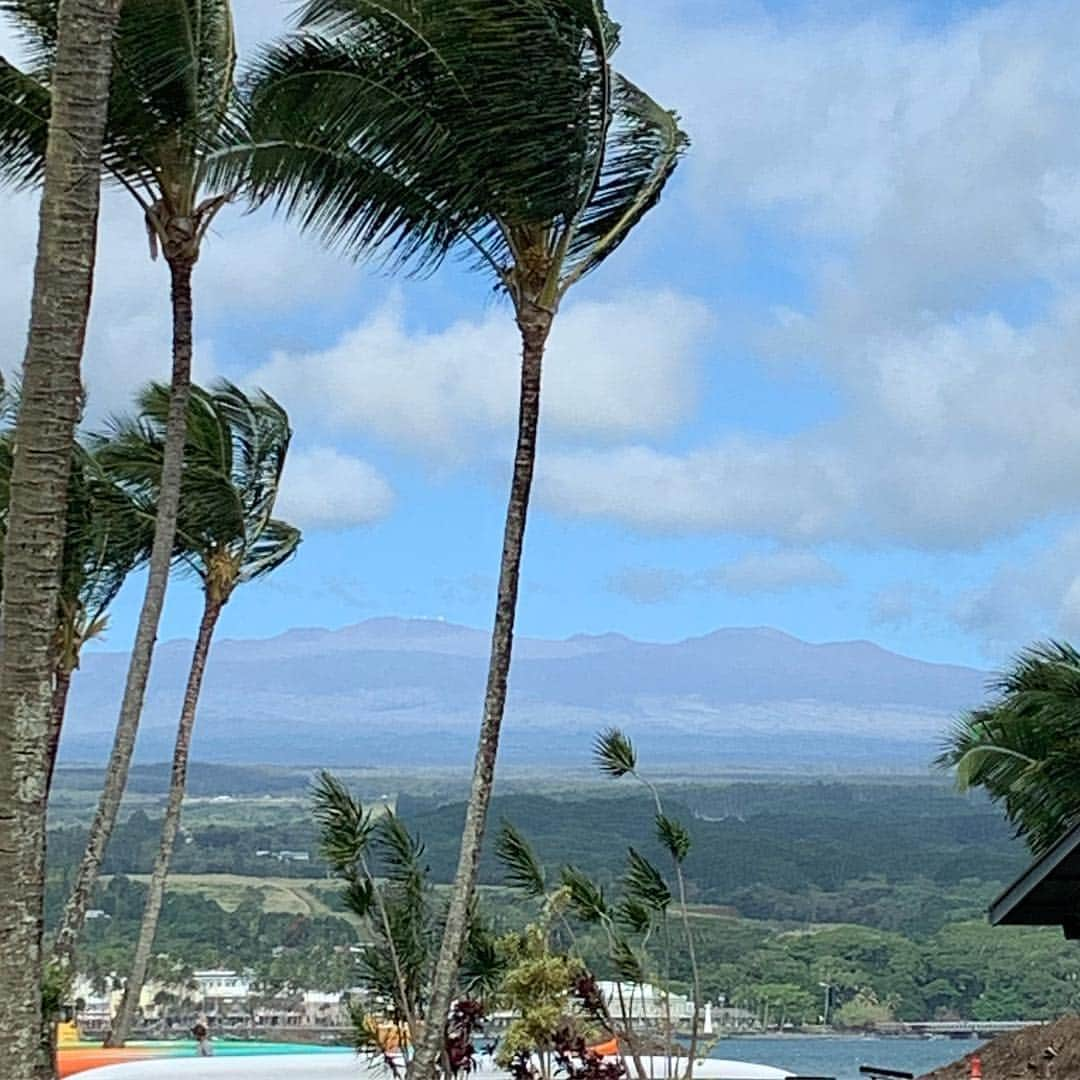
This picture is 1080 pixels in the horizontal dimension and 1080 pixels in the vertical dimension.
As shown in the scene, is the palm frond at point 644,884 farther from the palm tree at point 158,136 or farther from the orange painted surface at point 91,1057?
the orange painted surface at point 91,1057

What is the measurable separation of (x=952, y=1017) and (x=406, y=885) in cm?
1472

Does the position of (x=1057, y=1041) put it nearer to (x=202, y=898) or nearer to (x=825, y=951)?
(x=825, y=951)

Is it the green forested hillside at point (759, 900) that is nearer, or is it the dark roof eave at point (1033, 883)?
the dark roof eave at point (1033, 883)

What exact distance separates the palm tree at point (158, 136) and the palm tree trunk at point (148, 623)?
12 millimetres

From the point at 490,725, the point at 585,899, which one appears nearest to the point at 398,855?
the point at 585,899

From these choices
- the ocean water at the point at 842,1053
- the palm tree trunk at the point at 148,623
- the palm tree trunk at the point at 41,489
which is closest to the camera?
the palm tree trunk at the point at 41,489

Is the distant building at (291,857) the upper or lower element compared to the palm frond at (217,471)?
lower

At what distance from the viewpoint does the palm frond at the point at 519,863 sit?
13.7m

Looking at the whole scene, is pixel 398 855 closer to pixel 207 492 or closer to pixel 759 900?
pixel 207 492

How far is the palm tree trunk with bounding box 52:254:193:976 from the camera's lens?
15.3m

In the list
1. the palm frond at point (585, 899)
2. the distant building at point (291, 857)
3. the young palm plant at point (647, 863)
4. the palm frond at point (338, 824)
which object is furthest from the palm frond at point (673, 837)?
→ the distant building at point (291, 857)

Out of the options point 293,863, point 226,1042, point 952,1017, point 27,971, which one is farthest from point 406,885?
point 293,863

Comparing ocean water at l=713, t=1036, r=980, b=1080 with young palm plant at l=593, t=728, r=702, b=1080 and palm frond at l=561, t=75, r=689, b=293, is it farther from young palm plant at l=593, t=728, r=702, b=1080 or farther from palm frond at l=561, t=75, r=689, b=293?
palm frond at l=561, t=75, r=689, b=293

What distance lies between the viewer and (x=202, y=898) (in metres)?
45.9
